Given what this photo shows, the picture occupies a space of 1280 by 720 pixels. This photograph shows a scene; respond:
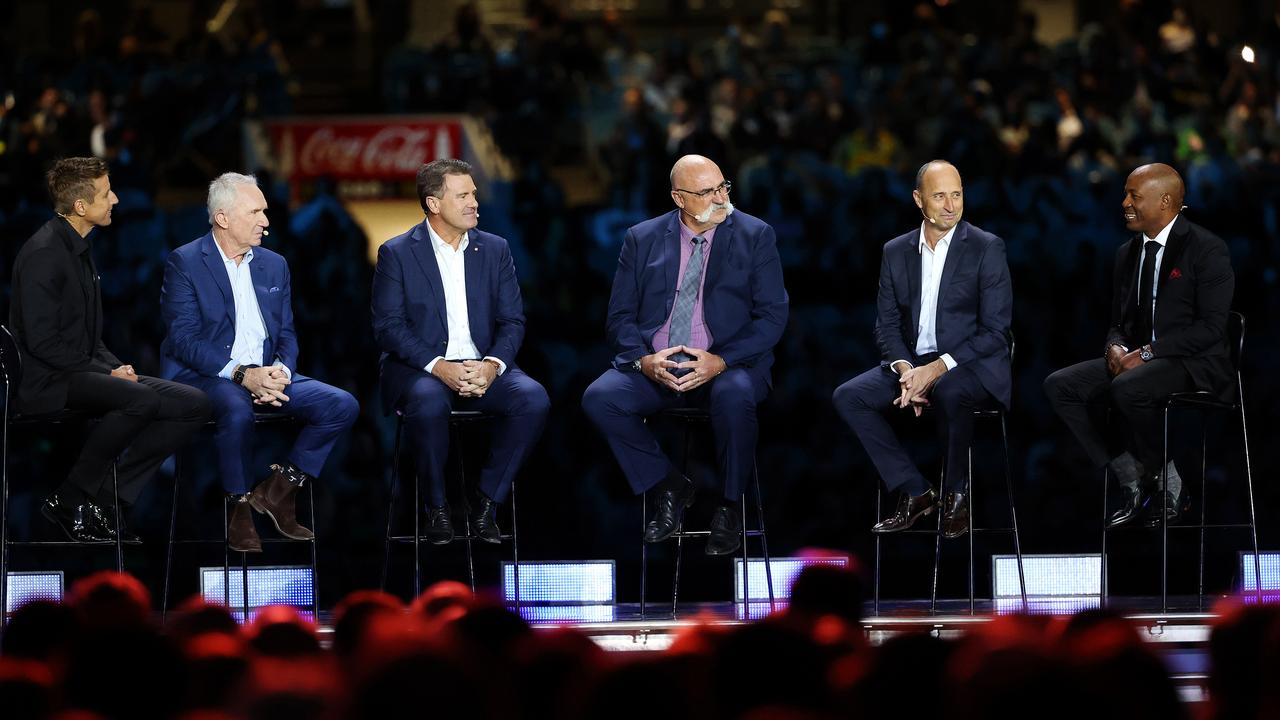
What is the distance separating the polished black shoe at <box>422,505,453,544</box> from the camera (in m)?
4.26

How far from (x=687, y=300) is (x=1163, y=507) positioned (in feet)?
5.02

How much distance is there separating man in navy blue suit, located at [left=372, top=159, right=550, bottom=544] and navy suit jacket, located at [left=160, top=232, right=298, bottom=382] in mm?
328

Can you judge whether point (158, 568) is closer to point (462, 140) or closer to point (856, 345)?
point (856, 345)

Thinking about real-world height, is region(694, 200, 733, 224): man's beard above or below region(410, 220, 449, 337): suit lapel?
above

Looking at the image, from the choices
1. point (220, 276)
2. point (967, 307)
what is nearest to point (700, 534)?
point (967, 307)

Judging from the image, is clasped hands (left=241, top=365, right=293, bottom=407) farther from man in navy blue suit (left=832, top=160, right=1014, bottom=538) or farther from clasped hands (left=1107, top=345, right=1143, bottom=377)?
clasped hands (left=1107, top=345, right=1143, bottom=377)

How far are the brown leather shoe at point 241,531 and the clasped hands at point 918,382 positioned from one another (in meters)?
1.92

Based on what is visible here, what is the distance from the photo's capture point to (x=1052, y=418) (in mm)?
6641

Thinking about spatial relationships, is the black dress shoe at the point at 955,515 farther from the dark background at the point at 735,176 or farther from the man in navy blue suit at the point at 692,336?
the dark background at the point at 735,176

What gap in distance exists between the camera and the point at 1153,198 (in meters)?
4.55

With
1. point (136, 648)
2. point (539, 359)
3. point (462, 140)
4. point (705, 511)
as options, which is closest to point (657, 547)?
point (705, 511)

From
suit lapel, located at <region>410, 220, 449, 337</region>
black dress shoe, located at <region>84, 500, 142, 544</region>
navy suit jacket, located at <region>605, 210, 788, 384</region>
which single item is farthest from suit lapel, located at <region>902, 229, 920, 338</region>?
black dress shoe, located at <region>84, 500, 142, 544</region>

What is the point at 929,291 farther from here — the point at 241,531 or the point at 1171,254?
the point at 241,531

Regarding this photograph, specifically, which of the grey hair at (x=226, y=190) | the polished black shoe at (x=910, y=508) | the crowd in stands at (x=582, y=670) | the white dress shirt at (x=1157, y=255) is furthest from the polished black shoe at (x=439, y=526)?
the white dress shirt at (x=1157, y=255)
